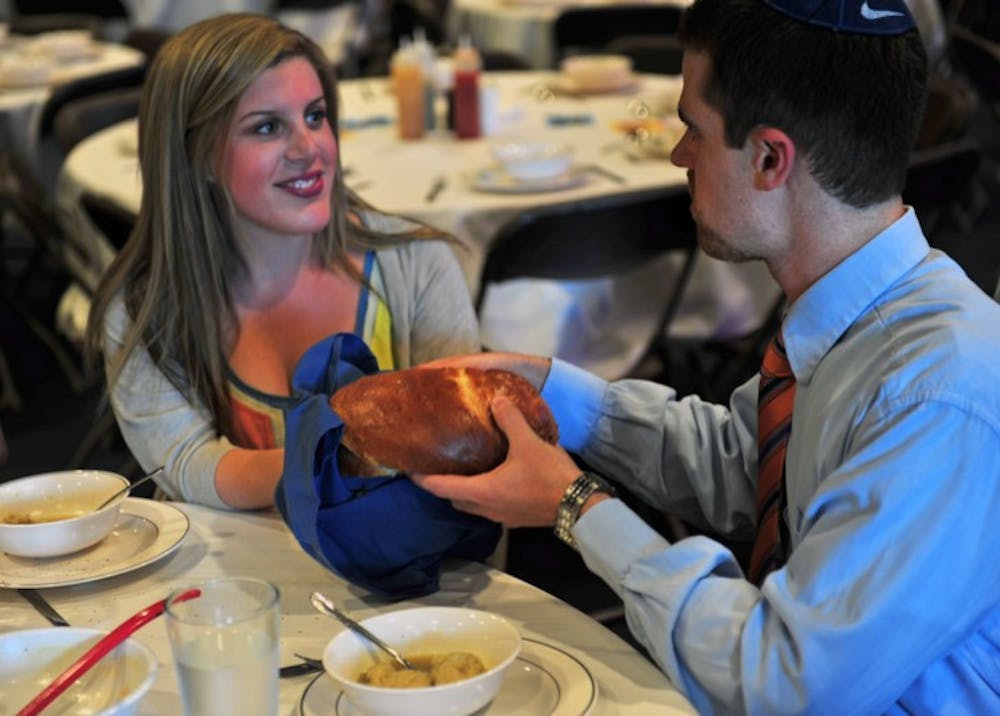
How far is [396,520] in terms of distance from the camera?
58.2 inches

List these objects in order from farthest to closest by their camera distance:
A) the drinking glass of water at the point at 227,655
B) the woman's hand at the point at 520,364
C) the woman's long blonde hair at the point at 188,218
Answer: the woman's long blonde hair at the point at 188,218 < the woman's hand at the point at 520,364 < the drinking glass of water at the point at 227,655

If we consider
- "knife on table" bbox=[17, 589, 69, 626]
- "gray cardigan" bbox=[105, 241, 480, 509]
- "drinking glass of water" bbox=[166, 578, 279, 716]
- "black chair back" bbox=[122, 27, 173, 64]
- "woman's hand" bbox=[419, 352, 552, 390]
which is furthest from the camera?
"black chair back" bbox=[122, 27, 173, 64]

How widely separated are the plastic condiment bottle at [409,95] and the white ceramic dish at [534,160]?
37 cm

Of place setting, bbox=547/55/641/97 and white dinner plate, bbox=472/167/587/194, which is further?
place setting, bbox=547/55/641/97

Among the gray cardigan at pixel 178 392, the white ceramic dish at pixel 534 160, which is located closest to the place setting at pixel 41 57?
the white ceramic dish at pixel 534 160

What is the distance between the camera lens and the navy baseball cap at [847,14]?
53.6 inches

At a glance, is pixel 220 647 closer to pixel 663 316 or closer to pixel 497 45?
pixel 663 316

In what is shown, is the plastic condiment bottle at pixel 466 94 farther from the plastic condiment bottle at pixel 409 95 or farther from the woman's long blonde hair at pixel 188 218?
the woman's long blonde hair at pixel 188 218

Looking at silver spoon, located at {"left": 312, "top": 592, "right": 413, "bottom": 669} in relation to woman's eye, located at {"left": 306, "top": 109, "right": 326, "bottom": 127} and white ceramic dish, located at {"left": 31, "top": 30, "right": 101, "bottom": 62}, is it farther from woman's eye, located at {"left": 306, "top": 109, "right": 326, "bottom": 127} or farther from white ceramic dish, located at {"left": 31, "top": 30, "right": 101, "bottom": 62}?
white ceramic dish, located at {"left": 31, "top": 30, "right": 101, "bottom": 62}

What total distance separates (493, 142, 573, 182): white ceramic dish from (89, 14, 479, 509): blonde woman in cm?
114

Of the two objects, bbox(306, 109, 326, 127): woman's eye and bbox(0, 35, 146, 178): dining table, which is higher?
bbox(306, 109, 326, 127): woman's eye

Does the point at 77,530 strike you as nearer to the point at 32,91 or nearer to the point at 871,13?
the point at 871,13

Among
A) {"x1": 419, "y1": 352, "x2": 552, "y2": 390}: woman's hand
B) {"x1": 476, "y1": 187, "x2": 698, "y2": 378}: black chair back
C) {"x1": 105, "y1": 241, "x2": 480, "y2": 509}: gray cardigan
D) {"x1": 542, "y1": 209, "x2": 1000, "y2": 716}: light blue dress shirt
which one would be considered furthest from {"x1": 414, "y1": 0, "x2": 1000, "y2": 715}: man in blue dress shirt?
{"x1": 476, "y1": 187, "x2": 698, "y2": 378}: black chair back

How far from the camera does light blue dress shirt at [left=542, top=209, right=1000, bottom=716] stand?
4.09ft
